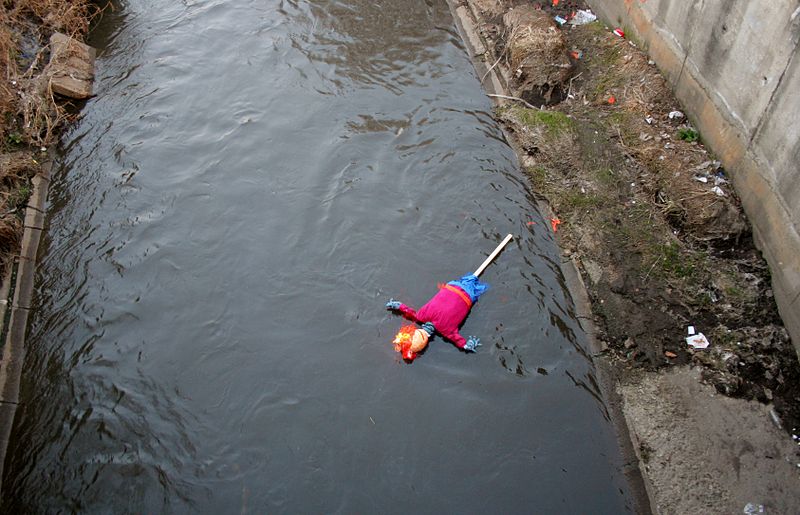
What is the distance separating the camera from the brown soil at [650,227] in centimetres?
659

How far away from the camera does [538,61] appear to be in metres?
10.1

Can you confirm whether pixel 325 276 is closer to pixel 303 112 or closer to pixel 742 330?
pixel 303 112

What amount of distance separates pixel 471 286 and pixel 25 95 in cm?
845

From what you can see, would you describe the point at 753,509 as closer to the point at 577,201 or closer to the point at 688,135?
the point at 577,201

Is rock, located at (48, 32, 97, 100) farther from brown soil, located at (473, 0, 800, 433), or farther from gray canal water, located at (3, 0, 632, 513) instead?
brown soil, located at (473, 0, 800, 433)

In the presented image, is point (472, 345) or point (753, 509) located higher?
point (472, 345)

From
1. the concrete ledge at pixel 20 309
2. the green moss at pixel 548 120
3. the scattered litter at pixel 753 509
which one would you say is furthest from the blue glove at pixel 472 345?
the concrete ledge at pixel 20 309

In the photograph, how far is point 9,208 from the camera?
8609 mm

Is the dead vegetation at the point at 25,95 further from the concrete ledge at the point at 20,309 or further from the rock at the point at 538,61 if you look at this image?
the rock at the point at 538,61

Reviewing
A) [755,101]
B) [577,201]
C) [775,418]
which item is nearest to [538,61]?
[577,201]

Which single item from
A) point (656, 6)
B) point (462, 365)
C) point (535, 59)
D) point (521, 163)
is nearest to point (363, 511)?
point (462, 365)

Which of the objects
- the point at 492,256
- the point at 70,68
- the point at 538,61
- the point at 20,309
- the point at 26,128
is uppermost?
the point at 70,68

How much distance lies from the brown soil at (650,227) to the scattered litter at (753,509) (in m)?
1.08

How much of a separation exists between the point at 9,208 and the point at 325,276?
4.91 meters
